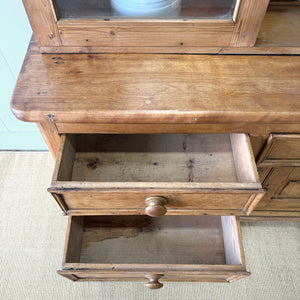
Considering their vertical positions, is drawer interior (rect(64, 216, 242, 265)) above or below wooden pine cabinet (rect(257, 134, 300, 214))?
below

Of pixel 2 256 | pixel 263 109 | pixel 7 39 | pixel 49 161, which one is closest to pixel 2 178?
pixel 49 161

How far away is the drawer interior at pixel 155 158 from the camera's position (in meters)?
0.74

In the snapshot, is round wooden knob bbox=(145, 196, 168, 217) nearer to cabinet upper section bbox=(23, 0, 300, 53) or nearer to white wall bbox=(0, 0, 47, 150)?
cabinet upper section bbox=(23, 0, 300, 53)

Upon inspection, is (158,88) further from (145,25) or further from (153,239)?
(153,239)

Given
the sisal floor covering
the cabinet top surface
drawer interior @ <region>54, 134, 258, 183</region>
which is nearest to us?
the cabinet top surface

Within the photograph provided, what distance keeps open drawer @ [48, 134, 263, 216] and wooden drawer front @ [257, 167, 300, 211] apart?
15 cm

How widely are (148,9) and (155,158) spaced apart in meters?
0.37

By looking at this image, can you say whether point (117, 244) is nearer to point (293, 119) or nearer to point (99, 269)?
point (99, 269)

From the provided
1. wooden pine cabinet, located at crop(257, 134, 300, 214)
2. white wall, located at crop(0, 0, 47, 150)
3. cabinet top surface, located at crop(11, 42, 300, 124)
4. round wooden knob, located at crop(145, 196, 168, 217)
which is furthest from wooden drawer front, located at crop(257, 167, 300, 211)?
white wall, located at crop(0, 0, 47, 150)

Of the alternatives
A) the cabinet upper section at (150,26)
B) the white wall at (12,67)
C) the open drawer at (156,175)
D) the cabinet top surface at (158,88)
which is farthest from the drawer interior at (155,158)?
the white wall at (12,67)

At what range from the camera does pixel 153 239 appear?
894mm

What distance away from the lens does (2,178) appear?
4.10 feet

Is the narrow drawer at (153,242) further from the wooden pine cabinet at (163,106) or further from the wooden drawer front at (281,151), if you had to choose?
the wooden drawer front at (281,151)

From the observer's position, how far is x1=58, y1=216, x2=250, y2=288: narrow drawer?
32.2 inches
